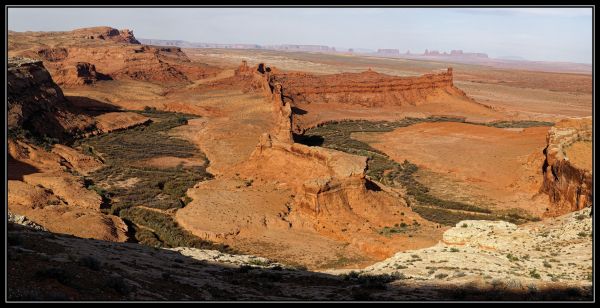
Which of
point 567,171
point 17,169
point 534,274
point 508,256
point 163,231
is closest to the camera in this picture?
point 534,274

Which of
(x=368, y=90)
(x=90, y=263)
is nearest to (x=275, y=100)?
(x=368, y=90)

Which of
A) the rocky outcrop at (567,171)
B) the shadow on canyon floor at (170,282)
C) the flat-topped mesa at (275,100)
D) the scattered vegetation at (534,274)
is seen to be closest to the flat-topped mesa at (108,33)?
the flat-topped mesa at (275,100)

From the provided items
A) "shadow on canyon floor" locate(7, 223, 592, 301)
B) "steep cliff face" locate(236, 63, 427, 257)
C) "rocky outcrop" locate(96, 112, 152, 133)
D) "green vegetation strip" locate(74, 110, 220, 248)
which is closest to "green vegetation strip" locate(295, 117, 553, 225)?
"steep cliff face" locate(236, 63, 427, 257)

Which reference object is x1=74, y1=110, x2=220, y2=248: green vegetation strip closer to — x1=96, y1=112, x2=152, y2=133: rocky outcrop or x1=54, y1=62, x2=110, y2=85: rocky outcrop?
x1=96, y1=112, x2=152, y2=133: rocky outcrop

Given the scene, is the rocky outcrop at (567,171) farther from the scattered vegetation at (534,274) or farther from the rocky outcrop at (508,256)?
the scattered vegetation at (534,274)

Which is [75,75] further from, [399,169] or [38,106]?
[399,169]

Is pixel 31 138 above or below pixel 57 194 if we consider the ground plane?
above
